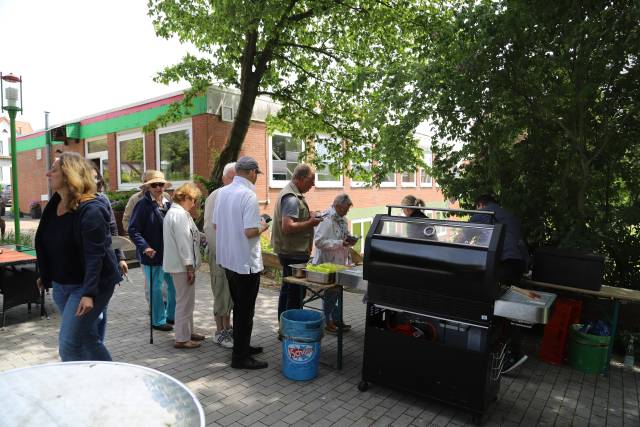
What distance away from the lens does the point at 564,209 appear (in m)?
5.40

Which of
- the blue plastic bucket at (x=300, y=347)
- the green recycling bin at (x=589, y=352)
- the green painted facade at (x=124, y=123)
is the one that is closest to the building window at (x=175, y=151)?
the green painted facade at (x=124, y=123)

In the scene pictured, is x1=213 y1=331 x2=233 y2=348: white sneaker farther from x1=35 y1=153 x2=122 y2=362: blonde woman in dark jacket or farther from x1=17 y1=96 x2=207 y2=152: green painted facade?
x1=17 y1=96 x2=207 y2=152: green painted facade

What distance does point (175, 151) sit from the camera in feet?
44.7

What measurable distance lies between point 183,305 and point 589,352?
4.60m

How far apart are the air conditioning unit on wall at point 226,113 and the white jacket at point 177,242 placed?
840cm

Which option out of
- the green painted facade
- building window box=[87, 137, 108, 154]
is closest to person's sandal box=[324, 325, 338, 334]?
the green painted facade

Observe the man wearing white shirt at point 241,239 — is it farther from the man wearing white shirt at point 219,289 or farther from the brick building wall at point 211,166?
the brick building wall at point 211,166

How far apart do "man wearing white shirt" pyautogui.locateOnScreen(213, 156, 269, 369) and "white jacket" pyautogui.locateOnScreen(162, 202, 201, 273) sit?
0.58m

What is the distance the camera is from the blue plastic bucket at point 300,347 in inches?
155

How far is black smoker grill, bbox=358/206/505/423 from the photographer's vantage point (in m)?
3.19

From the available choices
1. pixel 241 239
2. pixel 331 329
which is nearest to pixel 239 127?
pixel 331 329

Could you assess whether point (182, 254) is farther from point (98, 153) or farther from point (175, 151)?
point (98, 153)

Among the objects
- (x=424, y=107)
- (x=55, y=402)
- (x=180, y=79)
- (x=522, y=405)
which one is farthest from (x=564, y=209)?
(x=180, y=79)

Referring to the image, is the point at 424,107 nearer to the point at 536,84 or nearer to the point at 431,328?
the point at 536,84
